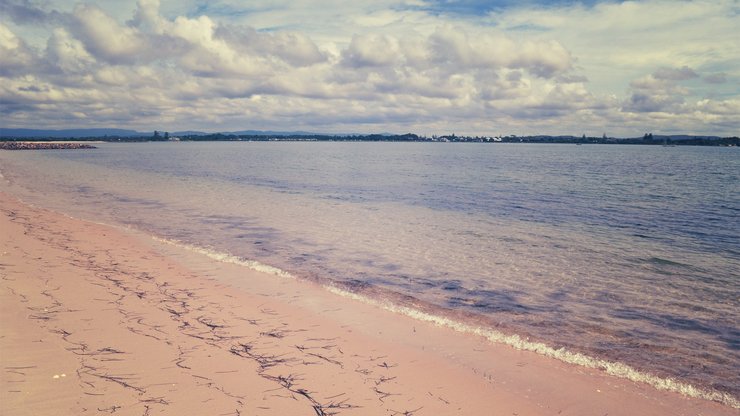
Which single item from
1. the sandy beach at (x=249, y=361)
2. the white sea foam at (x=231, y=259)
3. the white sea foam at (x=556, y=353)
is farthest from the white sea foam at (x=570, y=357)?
the white sea foam at (x=231, y=259)

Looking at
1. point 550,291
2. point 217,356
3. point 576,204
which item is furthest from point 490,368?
point 576,204

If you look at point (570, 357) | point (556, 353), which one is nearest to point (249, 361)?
point (556, 353)

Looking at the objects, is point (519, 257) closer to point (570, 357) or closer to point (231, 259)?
point (570, 357)

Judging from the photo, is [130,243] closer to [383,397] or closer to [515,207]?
[383,397]

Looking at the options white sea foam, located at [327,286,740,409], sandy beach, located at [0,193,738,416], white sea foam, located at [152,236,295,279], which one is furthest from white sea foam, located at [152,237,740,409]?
white sea foam, located at [152,236,295,279]

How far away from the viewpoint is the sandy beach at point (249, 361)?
19.7 ft

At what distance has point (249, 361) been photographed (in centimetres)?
726

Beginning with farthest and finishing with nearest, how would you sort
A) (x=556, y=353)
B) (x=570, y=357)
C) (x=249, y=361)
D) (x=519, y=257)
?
(x=519, y=257), (x=556, y=353), (x=570, y=357), (x=249, y=361)

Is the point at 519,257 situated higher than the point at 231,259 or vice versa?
the point at 231,259

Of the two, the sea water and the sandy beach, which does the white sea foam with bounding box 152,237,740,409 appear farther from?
the sandy beach

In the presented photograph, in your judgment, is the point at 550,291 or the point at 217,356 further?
the point at 550,291

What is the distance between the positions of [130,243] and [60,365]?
12.3 metres

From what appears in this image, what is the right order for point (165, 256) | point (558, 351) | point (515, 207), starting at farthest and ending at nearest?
point (515, 207) → point (165, 256) → point (558, 351)

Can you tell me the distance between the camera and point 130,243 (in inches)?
692
